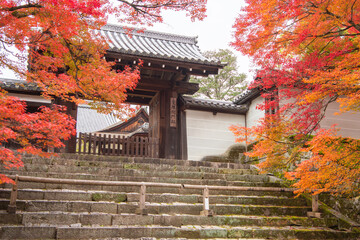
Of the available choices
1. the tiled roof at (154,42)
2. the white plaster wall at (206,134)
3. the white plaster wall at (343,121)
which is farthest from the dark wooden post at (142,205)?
the white plaster wall at (343,121)

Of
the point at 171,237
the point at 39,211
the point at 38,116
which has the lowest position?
the point at 171,237

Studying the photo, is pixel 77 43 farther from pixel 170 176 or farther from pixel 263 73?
pixel 263 73

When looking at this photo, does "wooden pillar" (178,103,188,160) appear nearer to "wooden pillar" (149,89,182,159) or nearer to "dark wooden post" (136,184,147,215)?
"wooden pillar" (149,89,182,159)

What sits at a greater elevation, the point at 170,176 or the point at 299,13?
the point at 299,13

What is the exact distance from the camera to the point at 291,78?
8.73 m

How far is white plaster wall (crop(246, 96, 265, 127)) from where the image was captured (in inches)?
571

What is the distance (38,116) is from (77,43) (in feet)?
9.38

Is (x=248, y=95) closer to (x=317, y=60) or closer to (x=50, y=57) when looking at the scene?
(x=317, y=60)

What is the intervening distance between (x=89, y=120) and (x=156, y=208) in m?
24.6

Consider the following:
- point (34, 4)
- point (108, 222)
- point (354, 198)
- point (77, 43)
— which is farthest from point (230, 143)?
point (34, 4)

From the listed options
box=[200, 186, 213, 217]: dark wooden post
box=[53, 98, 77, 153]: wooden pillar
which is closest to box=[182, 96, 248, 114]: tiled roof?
box=[53, 98, 77, 153]: wooden pillar

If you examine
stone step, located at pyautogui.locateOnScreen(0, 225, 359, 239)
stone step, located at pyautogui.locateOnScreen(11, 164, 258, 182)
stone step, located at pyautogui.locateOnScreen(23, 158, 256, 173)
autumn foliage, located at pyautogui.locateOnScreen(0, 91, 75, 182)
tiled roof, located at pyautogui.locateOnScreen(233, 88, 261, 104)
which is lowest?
stone step, located at pyautogui.locateOnScreen(0, 225, 359, 239)

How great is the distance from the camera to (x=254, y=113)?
14.9m

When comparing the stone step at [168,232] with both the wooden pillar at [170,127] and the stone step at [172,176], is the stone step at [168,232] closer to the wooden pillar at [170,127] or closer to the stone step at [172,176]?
the stone step at [172,176]
